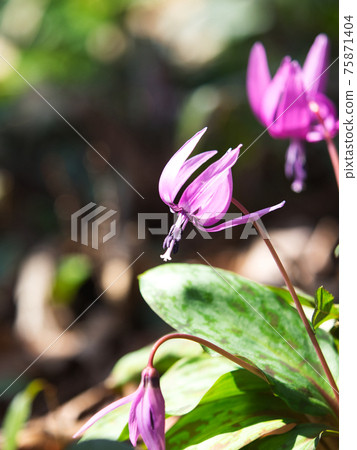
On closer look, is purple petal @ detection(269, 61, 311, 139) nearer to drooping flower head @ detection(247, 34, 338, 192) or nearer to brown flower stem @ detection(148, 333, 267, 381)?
drooping flower head @ detection(247, 34, 338, 192)

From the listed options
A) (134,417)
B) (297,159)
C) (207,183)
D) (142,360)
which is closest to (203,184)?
(207,183)

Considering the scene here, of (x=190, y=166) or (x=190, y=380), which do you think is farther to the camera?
(x=190, y=380)

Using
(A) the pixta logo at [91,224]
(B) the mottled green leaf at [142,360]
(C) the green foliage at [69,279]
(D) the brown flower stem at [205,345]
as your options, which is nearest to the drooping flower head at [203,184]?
(D) the brown flower stem at [205,345]

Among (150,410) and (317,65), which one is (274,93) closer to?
(317,65)

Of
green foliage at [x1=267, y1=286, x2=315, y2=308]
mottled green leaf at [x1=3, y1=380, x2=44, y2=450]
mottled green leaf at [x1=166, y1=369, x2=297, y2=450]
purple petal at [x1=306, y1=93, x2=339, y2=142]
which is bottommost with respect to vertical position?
mottled green leaf at [x1=3, y1=380, x2=44, y2=450]

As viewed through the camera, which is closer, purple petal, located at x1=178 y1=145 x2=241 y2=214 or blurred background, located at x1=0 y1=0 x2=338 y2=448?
purple petal, located at x1=178 y1=145 x2=241 y2=214

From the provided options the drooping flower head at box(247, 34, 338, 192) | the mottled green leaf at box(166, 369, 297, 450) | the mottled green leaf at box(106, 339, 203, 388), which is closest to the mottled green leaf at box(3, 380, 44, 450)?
the mottled green leaf at box(106, 339, 203, 388)
